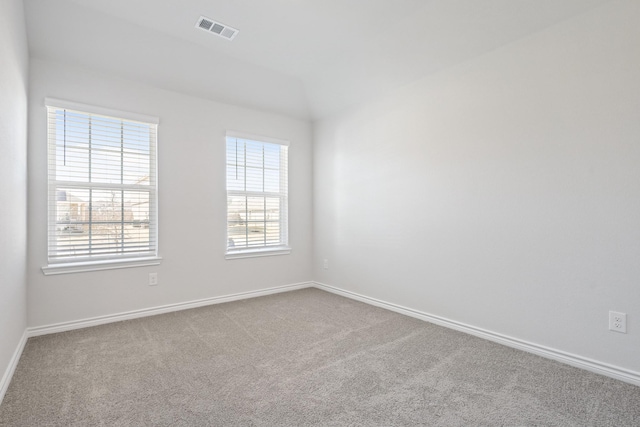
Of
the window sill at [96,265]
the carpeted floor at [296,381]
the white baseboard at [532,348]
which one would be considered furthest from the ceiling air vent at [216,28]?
the white baseboard at [532,348]

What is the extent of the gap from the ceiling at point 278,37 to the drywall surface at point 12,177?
464 mm

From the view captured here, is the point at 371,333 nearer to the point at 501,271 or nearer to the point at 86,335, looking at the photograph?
the point at 501,271

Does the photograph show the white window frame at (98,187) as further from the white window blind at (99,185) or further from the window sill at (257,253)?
the window sill at (257,253)

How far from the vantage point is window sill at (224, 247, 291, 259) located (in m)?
3.95

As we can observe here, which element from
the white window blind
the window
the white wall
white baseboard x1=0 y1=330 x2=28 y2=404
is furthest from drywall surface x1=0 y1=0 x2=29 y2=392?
the white wall

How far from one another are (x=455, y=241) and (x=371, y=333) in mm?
1144

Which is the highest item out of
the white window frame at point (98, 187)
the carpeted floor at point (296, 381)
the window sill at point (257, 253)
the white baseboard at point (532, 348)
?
the white window frame at point (98, 187)

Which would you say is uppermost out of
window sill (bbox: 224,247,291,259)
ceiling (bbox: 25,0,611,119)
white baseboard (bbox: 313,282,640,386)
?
ceiling (bbox: 25,0,611,119)

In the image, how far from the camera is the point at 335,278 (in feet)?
14.3

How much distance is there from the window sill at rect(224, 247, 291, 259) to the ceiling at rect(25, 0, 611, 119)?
6.07ft

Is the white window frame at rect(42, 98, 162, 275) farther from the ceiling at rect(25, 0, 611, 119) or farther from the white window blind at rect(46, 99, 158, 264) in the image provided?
the ceiling at rect(25, 0, 611, 119)

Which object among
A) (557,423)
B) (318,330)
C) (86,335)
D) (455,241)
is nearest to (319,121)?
(455,241)

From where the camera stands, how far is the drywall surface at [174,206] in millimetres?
2822

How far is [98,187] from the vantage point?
3131 mm
